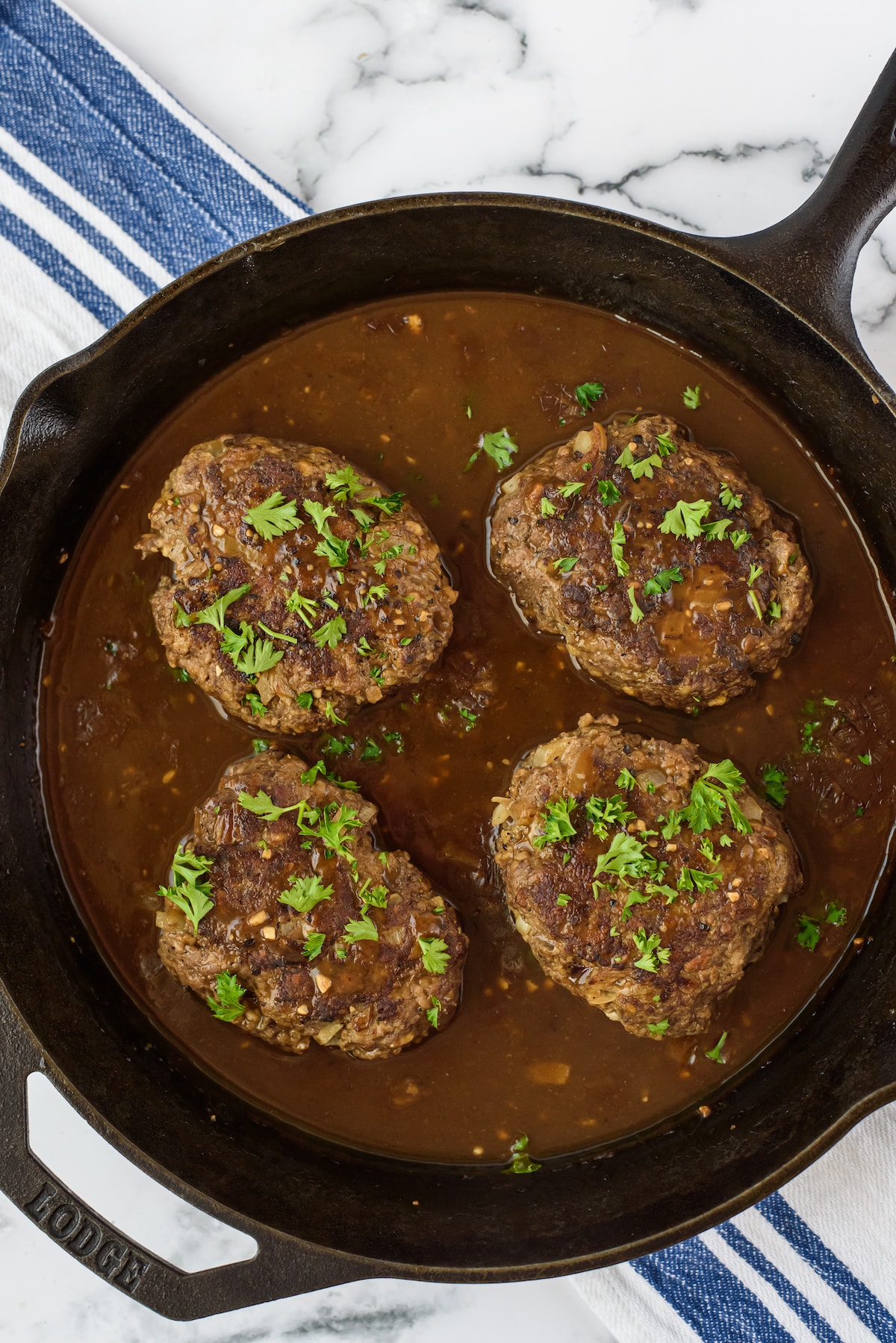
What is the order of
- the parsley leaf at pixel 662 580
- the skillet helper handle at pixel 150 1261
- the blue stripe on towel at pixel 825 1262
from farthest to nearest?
1. the blue stripe on towel at pixel 825 1262
2. the parsley leaf at pixel 662 580
3. the skillet helper handle at pixel 150 1261

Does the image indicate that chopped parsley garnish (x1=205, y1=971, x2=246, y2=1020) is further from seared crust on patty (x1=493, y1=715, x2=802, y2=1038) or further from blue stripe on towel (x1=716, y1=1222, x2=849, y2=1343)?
blue stripe on towel (x1=716, y1=1222, x2=849, y2=1343)

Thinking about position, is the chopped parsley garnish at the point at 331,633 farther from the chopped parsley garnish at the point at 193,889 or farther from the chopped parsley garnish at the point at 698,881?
the chopped parsley garnish at the point at 698,881

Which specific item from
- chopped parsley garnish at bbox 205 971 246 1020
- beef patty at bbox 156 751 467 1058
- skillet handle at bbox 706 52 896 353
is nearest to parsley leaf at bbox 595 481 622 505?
skillet handle at bbox 706 52 896 353

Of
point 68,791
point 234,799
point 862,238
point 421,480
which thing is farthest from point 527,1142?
point 862,238

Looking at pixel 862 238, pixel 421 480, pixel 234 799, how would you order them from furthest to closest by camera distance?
pixel 421 480
pixel 234 799
pixel 862 238

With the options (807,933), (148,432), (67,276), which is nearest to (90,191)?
(67,276)

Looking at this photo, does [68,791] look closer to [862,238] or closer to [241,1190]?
[241,1190]

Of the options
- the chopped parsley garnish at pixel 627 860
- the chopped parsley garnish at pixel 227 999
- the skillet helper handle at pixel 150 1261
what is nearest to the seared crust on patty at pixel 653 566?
the chopped parsley garnish at pixel 627 860
